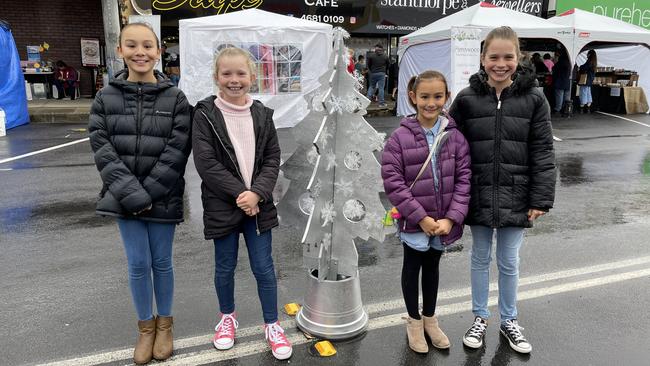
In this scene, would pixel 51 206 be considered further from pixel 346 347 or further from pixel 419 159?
pixel 419 159

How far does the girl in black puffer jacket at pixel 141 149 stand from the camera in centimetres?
290

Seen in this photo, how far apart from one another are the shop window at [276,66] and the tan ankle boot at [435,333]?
1007 cm

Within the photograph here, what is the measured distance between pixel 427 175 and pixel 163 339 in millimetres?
1910

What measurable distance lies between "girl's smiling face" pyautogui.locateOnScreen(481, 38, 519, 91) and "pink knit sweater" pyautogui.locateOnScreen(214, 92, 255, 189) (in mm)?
1463

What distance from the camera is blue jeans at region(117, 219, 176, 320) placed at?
3.02 m

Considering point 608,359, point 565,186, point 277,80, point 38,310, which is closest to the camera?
point 608,359

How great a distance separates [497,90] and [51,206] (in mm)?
5580

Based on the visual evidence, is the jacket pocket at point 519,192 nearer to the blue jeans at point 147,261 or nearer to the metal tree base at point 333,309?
the metal tree base at point 333,309

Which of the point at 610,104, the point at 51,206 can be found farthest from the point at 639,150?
the point at 51,206

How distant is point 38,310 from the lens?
3793 mm

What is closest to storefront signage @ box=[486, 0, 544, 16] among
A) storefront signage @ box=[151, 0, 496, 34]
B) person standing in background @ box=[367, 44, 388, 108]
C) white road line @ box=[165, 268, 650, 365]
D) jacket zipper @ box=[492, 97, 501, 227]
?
storefront signage @ box=[151, 0, 496, 34]

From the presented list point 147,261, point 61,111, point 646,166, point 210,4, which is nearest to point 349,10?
point 210,4

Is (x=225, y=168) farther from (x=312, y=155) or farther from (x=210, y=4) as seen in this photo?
A: (x=210, y=4)

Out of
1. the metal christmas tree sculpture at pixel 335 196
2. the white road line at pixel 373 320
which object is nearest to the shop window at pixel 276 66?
the white road line at pixel 373 320
